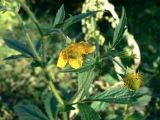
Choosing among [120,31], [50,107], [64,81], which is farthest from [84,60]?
[64,81]

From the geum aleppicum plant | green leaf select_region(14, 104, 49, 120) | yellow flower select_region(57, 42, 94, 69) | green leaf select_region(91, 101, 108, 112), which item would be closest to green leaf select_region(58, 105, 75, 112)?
the geum aleppicum plant

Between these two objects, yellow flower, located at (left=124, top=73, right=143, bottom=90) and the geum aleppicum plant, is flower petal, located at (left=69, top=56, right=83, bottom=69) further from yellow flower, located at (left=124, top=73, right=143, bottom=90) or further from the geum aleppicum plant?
yellow flower, located at (left=124, top=73, right=143, bottom=90)

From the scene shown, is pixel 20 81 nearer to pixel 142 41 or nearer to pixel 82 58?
pixel 142 41

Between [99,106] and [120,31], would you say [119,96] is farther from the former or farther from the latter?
[99,106]

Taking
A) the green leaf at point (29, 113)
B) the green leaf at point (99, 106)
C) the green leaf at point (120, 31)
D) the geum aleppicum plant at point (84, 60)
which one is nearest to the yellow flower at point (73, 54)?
the geum aleppicum plant at point (84, 60)

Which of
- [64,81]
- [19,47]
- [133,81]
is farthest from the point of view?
[64,81]

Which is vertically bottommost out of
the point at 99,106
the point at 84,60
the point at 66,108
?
the point at 99,106

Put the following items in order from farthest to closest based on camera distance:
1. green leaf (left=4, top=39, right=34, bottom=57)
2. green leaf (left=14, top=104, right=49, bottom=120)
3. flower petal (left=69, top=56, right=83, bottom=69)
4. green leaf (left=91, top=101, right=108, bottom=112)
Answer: green leaf (left=91, top=101, right=108, bottom=112) → green leaf (left=14, top=104, right=49, bottom=120) → green leaf (left=4, top=39, right=34, bottom=57) → flower petal (left=69, top=56, right=83, bottom=69)
